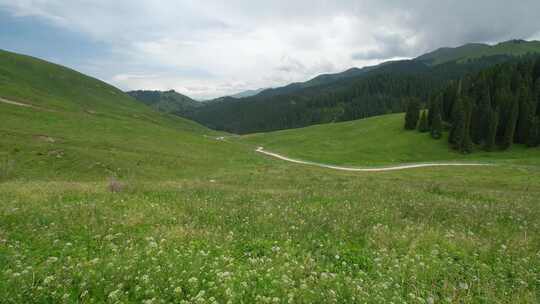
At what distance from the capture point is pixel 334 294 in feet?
16.7

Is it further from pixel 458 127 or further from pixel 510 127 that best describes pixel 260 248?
pixel 510 127

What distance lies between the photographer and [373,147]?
7469 cm

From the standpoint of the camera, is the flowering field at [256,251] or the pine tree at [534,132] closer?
the flowering field at [256,251]

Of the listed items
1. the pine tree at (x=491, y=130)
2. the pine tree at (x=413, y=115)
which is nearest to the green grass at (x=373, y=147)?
the pine tree at (x=491, y=130)

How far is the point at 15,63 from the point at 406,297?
445ft

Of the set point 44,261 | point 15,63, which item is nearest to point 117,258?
point 44,261

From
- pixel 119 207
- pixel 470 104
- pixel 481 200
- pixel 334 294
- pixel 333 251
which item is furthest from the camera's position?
pixel 470 104

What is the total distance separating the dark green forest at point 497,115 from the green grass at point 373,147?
2.84 metres

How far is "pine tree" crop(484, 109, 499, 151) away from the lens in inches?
2635

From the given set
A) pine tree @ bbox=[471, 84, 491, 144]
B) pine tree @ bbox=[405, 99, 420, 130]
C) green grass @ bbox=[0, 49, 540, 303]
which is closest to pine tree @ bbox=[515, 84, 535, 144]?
pine tree @ bbox=[471, 84, 491, 144]

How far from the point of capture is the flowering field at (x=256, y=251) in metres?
4.99

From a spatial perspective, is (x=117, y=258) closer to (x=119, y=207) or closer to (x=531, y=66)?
(x=119, y=207)

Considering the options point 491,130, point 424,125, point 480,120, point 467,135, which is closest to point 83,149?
point 467,135

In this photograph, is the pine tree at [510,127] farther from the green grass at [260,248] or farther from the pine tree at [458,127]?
the green grass at [260,248]
